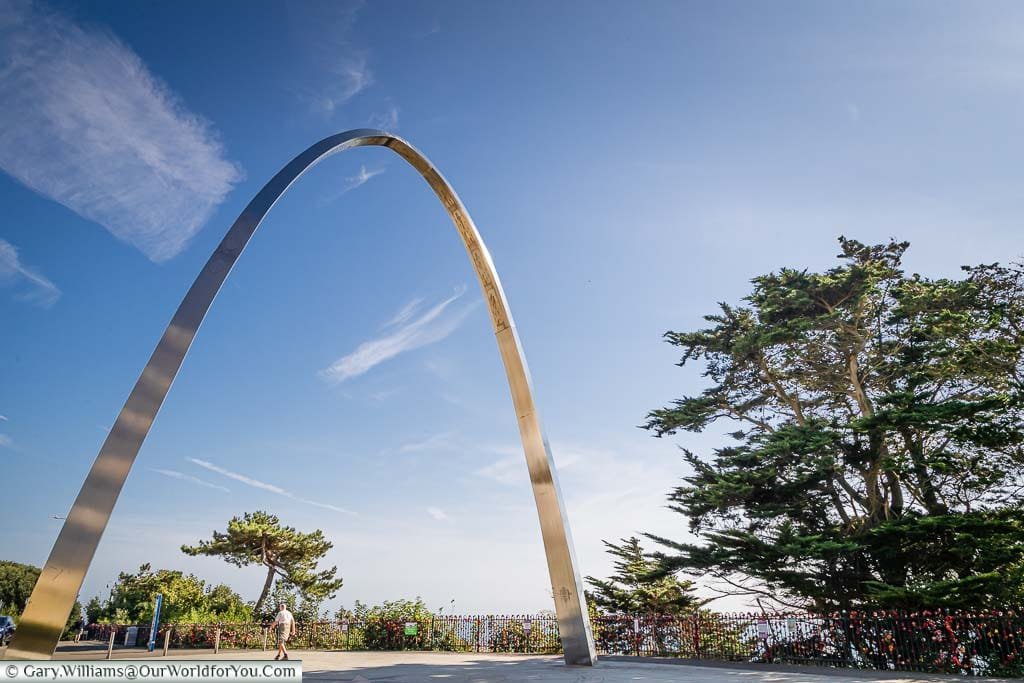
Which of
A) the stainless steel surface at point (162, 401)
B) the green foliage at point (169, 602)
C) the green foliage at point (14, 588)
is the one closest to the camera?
the stainless steel surface at point (162, 401)

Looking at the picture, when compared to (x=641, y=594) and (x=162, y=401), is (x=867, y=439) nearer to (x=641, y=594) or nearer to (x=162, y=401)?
(x=641, y=594)

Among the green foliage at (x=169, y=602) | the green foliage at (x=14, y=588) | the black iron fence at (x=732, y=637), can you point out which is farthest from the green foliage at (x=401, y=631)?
the green foliage at (x=14, y=588)

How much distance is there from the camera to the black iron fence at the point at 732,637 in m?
13.5

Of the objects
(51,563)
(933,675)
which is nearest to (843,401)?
(933,675)

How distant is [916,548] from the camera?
52.5 feet

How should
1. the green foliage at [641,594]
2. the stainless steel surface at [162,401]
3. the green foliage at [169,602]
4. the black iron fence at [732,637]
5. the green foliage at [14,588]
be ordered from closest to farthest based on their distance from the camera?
the stainless steel surface at [162,401] → the black iron fence at [732,637] → the green foliage at [641,594] → the green foliage at [169,602] → the green foliage at [14,588]

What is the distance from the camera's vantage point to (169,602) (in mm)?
31547

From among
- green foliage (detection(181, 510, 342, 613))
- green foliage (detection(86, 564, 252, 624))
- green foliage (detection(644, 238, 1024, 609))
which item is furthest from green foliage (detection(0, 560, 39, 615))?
green foliage (detection(644, 238, 1024, 609))

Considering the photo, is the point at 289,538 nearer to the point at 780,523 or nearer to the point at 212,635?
the point at 212,635

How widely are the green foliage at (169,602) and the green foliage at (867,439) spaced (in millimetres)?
23595

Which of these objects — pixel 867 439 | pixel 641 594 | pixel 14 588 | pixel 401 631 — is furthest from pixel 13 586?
pixel 867 439

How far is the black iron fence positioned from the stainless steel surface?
24.6 ft

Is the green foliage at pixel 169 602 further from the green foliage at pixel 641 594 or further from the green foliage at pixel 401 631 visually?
the green foliage at pixel 641 594

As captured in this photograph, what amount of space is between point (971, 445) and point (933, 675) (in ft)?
22.1
